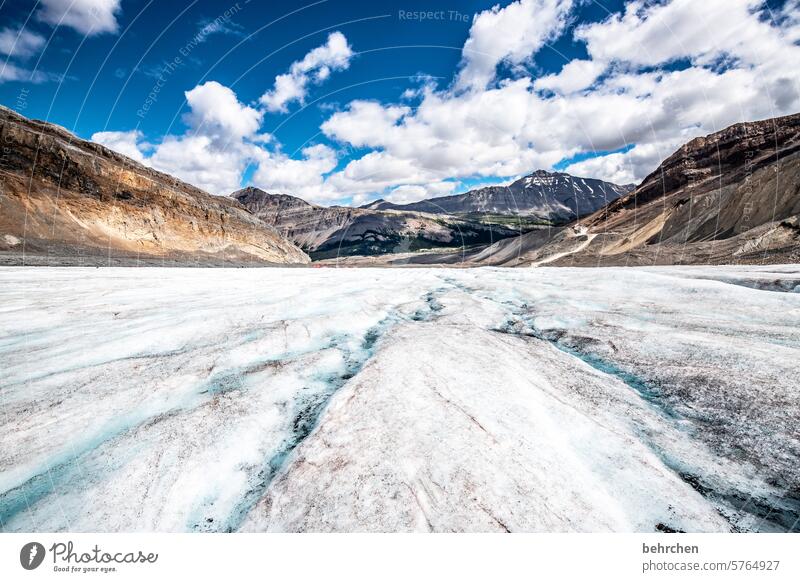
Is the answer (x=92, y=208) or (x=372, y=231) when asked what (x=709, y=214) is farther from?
(x=372, y=231)

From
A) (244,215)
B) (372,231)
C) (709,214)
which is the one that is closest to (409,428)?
(709,214)

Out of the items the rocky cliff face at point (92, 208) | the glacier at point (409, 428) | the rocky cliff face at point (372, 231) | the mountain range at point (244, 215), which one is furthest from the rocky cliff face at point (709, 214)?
the rocky cliff face at point (372, 231)

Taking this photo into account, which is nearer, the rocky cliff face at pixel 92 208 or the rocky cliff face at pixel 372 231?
the rocky cliff face at pixel 92 208

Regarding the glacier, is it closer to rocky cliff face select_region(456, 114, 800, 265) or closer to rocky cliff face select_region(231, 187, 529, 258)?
rocky cliff face select_region(456, 114, 800, 265)

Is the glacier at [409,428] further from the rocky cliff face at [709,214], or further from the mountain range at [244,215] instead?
the mountain range at [244,215]

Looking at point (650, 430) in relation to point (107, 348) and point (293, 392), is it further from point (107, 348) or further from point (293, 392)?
point (107, 348)

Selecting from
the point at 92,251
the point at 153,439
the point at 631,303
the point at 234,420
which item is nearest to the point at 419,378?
the point at 234,420
